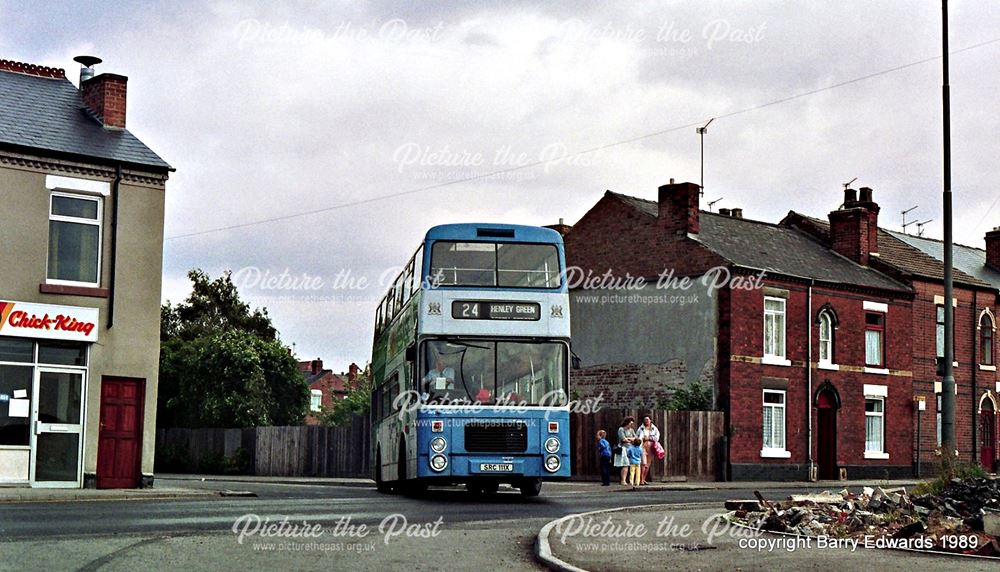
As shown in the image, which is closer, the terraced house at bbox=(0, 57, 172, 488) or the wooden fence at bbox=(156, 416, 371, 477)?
the terraced house at bbox=(0, 57, 172, 488)

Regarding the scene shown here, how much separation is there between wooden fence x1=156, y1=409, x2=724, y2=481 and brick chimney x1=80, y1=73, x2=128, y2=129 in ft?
55.0

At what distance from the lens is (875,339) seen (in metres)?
43.8

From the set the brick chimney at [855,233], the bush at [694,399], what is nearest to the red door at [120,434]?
the bush at [694,399]

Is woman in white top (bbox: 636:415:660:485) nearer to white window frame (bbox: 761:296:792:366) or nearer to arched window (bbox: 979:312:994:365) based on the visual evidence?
white window frame (bbox: 761:296:792:366)

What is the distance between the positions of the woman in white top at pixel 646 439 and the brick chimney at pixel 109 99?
15.4 metres

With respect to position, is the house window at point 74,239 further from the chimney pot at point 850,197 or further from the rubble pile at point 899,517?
the chimney pot at point 850,197

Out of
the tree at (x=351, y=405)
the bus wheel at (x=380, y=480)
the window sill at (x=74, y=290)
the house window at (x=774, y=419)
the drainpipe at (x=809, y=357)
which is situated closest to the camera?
the window sill at (x=74, y=290)

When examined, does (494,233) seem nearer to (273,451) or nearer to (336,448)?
(336,448)

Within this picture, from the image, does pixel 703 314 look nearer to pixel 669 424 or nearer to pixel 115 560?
pixel 669 424

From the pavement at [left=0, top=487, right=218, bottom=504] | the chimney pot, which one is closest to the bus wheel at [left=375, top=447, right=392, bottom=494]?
the pavement at [left=0, top=487, right=218, bottom=504]

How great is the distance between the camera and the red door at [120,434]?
25938 millimetres

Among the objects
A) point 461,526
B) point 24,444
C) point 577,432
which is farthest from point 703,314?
point 461,526

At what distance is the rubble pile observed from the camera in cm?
1285

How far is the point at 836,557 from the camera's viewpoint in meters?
12.0
